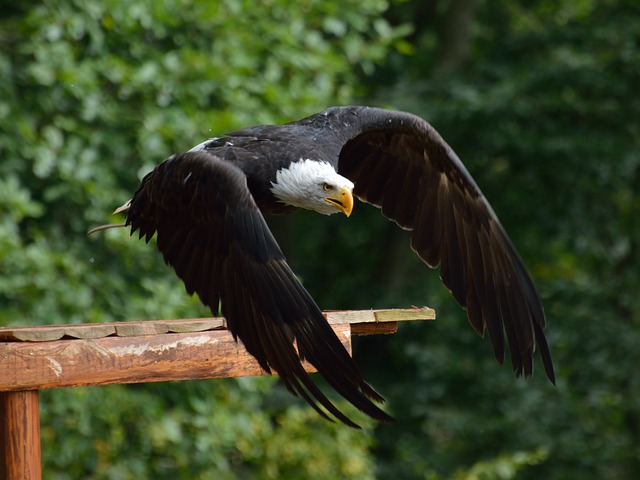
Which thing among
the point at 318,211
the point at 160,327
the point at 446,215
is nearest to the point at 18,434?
the point at 160,327

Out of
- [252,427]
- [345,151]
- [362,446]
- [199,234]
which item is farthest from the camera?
[362,446]

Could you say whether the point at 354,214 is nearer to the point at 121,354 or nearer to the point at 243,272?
the point at 243,272

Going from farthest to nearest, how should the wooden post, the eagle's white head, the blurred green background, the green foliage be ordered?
the blurred green background → the green foliage → the eagle's white head → the wooden post

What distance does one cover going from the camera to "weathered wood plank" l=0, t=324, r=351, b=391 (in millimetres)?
3531

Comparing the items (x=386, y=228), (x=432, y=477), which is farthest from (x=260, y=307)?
(x=386, y=228)

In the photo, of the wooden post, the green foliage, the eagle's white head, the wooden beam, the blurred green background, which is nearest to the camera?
the wooden beam

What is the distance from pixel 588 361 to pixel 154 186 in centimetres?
729

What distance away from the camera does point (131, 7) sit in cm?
691

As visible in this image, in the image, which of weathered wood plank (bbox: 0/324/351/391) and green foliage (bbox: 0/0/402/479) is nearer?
weathered wood plank (bbox: 0/324/351/391)

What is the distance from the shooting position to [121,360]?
146 inches

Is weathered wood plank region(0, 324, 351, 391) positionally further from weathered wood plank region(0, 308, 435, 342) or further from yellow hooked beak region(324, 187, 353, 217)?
yellow hooked beak region(324, 187, 353, 217)

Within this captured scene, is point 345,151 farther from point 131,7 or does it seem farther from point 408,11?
point 408,11

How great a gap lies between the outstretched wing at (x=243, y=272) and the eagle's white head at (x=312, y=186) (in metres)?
0.47

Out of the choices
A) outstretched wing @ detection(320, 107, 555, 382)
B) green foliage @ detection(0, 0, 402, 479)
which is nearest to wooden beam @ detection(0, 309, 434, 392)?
outstretched wing @ detection(320, 107, 555, 382)
